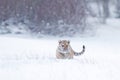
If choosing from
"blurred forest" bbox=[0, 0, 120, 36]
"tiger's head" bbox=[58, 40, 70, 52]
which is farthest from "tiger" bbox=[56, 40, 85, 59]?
"blurred forest" bbox=[0, 0, 120, 36]

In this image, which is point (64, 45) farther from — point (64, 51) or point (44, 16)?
point (44, 16)

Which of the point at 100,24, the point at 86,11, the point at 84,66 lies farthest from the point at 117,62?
the point at 100,24

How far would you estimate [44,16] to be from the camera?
2198 centimetres

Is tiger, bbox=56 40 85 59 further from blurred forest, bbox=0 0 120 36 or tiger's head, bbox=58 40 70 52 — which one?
blurred forest, bbox=0 0 120 36

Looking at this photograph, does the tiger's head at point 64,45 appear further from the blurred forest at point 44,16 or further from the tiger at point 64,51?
the blurred forest at point 44,16

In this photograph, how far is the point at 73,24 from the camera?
22281mm

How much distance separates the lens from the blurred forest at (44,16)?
2172 cm

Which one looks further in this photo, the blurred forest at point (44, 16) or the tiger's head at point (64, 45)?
the blurred forest at point (44, 16)

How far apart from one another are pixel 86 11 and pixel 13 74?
15.9 meters

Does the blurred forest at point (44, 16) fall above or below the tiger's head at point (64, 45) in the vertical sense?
above

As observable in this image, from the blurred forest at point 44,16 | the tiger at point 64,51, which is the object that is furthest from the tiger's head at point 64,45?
the blurred forest at point 44,16

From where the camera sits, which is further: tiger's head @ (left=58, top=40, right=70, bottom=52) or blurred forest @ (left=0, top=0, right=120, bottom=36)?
blurred forest @ (left=0, top=0, right=120, bottom=36)

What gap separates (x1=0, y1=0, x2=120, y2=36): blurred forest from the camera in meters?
21.7

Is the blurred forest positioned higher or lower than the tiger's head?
higher
